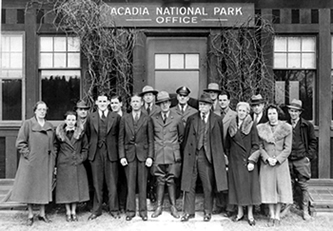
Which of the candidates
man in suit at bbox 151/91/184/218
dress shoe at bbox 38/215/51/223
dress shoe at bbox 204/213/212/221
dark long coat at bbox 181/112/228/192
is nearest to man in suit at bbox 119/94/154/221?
man in suit at bbox 151/91/184/218

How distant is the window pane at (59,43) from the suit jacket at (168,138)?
3115 mm

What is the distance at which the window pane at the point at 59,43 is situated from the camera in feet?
26.3

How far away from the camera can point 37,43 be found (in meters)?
7.96

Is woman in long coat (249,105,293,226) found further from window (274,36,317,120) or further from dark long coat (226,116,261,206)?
window (274,36,317,120)

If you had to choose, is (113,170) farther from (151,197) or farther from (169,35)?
(169,35)

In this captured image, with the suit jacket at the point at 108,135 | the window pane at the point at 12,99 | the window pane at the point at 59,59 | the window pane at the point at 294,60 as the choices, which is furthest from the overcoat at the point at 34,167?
the window pane at the point at 294,60

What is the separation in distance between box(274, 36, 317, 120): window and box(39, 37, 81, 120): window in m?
4.20

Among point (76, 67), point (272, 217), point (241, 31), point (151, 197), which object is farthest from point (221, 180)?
point (76, 67)

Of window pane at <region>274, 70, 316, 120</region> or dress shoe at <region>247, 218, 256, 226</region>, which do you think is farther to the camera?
window pane at <region>274, 70, 316, 120</region>

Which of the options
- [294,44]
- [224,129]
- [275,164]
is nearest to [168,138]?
[224,129]

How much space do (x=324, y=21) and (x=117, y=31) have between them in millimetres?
4244

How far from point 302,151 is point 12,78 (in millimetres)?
5858

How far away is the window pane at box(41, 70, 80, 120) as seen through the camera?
26.4 feet

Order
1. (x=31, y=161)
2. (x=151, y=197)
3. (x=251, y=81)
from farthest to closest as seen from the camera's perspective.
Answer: (x=251, y=81), (x=151, y=197), (x=31, y=161)
